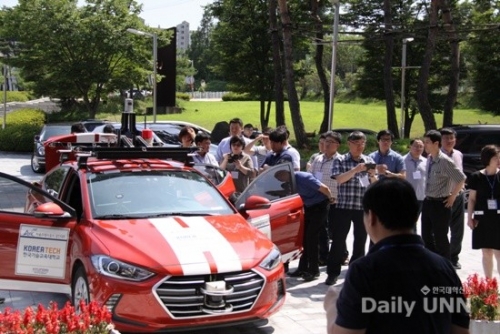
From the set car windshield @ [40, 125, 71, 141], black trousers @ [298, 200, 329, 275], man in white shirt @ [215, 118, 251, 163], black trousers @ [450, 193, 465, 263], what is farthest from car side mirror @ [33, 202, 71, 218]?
car windshield @ [40, 125, 71, 141]

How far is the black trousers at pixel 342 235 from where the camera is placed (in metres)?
7.98

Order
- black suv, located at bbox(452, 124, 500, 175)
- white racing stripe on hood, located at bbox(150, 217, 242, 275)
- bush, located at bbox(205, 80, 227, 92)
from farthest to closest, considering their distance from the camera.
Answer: bush, located at bbox(205, 80, 227, 92)
black suv, located at bbox(452, 124, 500, 175)
white racing stripe on hood, located at bbox(150, 217, 242, 275)

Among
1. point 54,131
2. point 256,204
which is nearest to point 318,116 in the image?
point 54,131

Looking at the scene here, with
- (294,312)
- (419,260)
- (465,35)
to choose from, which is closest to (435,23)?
(465,35)

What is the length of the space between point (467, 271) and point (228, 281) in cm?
470

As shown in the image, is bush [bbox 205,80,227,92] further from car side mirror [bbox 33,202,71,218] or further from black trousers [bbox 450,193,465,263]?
car side mirror [bbox 33,202,71,218]

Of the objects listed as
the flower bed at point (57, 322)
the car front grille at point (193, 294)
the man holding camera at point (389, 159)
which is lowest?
the car front grille at point (193, 294)

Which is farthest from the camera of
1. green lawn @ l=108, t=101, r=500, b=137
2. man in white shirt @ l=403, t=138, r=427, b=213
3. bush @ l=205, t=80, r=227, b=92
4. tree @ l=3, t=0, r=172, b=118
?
bush @ l=205, t=80, r=227, b=92

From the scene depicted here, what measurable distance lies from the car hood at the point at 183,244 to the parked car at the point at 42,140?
52.7 ft

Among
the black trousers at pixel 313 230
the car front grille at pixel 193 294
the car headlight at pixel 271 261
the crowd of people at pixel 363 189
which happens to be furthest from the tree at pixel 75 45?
the car front grille at pixel 193 294

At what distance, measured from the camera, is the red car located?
18.1 ft

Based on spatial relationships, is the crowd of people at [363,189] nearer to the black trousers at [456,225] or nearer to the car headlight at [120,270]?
the black trousers at [456,225]

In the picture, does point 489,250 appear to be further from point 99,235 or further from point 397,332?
point 397,332

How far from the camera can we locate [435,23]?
71.8ft
